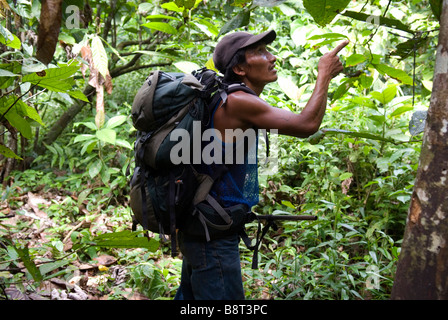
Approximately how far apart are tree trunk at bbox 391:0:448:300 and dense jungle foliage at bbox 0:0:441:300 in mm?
481

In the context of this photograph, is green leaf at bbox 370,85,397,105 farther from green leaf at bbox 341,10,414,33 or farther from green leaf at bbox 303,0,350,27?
green leaf at bbox 303,0,350,27

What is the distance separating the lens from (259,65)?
95.5 inches

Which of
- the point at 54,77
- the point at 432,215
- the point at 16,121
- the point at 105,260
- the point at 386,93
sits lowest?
the point at 105,260

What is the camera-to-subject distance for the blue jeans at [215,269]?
2.21 meters

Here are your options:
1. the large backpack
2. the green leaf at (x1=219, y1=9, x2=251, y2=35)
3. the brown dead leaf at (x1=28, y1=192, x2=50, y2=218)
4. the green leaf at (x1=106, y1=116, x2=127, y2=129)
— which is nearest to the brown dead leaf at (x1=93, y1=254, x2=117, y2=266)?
the brown dead leaf at (x1=28, y1=192, x2=50, y2=218)

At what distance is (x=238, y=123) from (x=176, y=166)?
1.19ft

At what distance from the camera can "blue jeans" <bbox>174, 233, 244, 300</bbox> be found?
221 centimetres

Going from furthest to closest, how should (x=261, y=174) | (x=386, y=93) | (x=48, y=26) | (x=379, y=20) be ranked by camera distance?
(x=261, y=174)
(x=386, y=93)
(x=379, y=20)
(x=48, y=26)

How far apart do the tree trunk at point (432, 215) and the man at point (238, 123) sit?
70 cm

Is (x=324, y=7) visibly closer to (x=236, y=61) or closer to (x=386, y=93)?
(x=236, y=61)

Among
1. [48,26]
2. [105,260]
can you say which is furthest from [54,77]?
[105,260]

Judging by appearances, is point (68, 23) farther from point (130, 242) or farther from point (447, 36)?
point (447, 36)

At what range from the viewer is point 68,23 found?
2.74m
